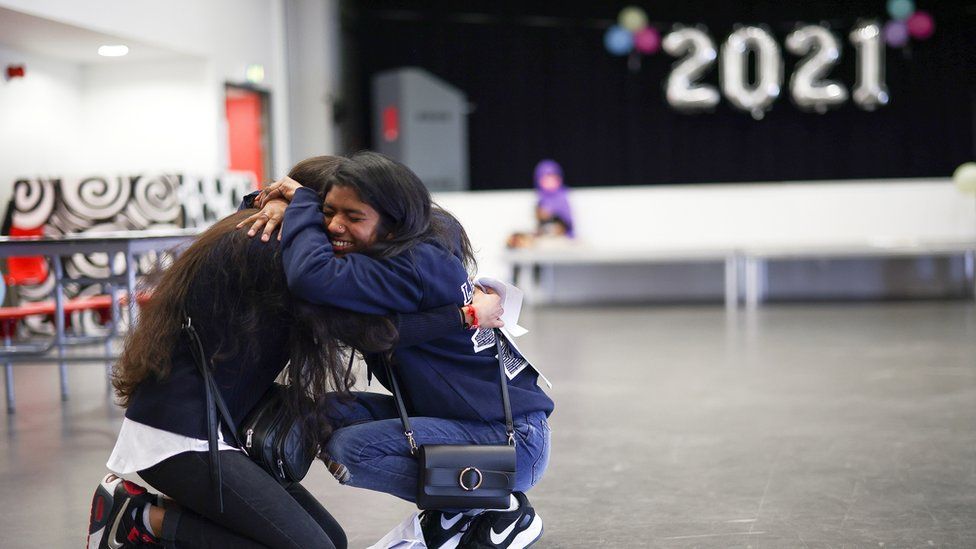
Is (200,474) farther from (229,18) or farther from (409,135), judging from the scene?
(409,135)

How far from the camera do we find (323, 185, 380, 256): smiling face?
1.83 meters

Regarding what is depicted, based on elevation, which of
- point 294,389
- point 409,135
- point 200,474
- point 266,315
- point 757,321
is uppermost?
point 409,135

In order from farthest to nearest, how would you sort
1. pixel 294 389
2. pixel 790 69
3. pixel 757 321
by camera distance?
pixel 790 69
pixel 757 321
pixel 294 389

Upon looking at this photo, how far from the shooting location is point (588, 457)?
3.19 meters

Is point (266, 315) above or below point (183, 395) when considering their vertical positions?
above

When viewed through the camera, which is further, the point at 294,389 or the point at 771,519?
the point at 771,519

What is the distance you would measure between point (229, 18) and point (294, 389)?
686 cm

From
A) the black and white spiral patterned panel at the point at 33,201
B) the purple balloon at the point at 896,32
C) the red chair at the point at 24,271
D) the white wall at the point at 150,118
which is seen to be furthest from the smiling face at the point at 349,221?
the purple balloon at the point at 896,32

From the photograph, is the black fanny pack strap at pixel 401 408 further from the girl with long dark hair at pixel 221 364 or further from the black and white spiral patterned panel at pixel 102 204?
the black and white spiral patterned panel at pixel 102 204

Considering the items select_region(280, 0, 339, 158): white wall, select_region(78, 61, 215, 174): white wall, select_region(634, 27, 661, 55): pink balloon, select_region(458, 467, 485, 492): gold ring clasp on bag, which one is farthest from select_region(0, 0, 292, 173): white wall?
select_region(458, 467, 485, 492): gold ring clasp on bag

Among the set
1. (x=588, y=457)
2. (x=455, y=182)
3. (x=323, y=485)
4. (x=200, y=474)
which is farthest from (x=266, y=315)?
(x=455, y=182)

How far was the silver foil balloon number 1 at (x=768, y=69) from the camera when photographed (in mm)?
8688

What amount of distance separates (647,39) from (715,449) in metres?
6.31

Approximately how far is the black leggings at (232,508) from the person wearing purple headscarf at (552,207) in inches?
274
